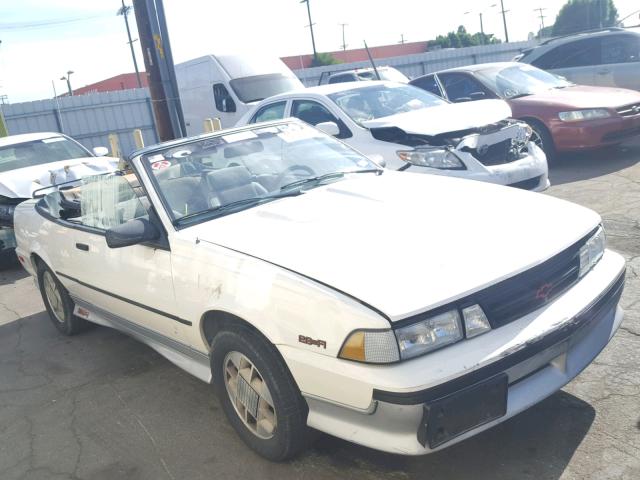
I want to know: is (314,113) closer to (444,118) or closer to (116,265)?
(444,118)

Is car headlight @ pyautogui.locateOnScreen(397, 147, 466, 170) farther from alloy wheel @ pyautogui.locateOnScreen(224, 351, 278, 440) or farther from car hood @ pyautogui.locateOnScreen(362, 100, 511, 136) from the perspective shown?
alloy wheel @ pyautogui.locateOnScreen(224, 351, 278, 440)

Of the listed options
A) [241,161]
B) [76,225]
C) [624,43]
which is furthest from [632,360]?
[624,43]

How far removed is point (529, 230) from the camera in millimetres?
→ 2914

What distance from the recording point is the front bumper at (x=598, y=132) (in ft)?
27.1

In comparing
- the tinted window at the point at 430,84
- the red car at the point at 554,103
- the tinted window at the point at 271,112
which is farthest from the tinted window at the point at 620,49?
the tinted window at the point at 271,112

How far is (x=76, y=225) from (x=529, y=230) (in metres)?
3.07

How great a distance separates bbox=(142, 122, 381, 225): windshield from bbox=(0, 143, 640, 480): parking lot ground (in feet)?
3.89

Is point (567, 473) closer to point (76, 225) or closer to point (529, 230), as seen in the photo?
point (529, 230)

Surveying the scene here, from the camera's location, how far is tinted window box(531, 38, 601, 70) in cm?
1074

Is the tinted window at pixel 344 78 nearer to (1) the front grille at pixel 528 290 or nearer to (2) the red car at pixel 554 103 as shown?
(2) the red car at pixel 554 103

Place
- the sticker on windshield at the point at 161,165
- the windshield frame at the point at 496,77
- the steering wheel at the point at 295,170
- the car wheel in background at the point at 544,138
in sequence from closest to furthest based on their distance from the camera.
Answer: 1. the sticker on windshield at the point at 161,165
2. the steering wheel at the point at 295,170
3. the car wheel in background at the point at 544,138
4. the windshield frame at the point at 496,77

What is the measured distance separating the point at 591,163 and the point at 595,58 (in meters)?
2.90

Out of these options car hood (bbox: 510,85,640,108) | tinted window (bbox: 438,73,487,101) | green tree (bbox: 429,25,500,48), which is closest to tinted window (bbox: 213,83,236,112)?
tinted window (bbox: 438,73,487,101)

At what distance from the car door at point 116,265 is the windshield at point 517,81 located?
6.54m
